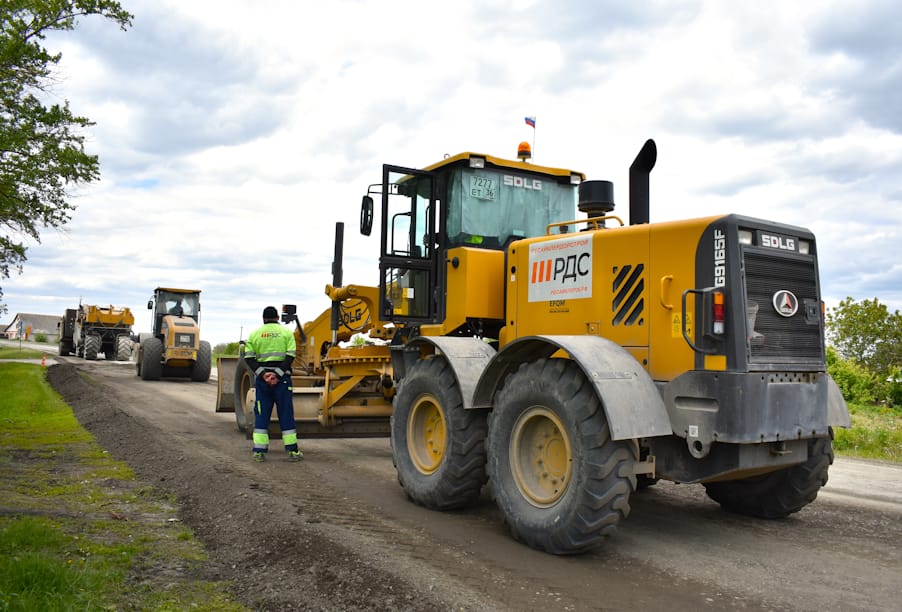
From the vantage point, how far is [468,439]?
243 inches

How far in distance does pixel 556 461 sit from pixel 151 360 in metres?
20.5

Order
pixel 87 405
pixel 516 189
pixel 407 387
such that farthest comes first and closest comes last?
pixel 87 405 → pixel 516 189 → pixel 407 387

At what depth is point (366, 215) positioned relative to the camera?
7.73 m

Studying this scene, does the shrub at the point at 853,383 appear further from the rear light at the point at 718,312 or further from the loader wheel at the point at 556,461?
the loader wheel at the point at 556,461

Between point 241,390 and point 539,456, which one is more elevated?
point 241,390

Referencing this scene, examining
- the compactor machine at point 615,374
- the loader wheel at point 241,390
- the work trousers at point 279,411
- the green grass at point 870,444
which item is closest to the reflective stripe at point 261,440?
the work trousers at point 279,411

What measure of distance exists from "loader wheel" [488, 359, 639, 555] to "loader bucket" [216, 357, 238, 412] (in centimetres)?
669

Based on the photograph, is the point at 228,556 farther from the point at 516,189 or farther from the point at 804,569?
the point at 516,189

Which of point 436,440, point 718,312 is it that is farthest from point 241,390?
point 718,312

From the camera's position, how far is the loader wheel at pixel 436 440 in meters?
6.21

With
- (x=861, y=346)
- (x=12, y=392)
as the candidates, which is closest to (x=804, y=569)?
(x=12, y=392)

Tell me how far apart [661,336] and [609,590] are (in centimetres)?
184

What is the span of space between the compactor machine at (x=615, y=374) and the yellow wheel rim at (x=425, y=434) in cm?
1

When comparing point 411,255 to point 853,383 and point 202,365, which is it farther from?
point 853,383
